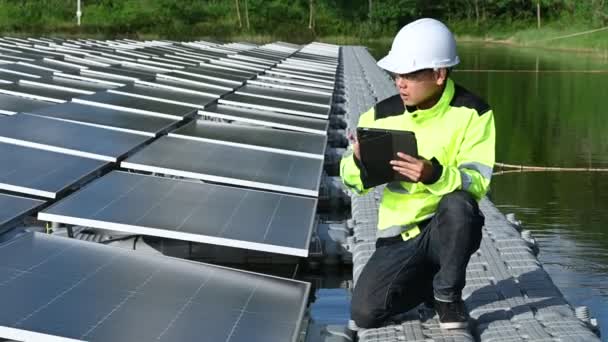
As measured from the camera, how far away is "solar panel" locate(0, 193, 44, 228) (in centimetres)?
700

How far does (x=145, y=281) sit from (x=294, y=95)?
1226 cm

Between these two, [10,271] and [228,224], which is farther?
[228,224]

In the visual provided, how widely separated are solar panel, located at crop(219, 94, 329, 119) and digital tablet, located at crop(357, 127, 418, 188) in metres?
9.17

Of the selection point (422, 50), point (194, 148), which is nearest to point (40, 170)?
point (194, 148)

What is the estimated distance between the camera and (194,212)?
7.31 m

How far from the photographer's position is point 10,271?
18.5 ft

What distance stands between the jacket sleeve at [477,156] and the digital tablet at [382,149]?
0.26m

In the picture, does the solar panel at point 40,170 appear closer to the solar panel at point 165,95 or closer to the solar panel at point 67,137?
the solar panel at point 67,137

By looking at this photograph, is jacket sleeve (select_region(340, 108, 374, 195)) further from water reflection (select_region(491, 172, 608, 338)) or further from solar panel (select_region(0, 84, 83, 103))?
solar panel (select_region(0, 84, 83, 103))

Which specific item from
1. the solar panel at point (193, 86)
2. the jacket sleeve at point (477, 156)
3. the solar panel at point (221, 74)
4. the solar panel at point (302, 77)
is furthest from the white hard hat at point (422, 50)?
the solar panel at point (302, 77)

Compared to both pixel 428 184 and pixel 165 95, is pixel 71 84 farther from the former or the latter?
pixel 428 184

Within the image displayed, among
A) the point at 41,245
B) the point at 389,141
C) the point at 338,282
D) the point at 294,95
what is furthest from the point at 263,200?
the point at 294,95

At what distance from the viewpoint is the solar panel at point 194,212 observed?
265 inches

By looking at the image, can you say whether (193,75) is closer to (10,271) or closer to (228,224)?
(228,224)
